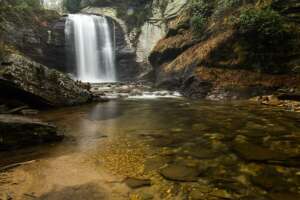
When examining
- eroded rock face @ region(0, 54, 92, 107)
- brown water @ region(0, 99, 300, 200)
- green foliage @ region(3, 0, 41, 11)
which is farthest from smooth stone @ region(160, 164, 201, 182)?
green foliage @ region(3, 0, 41, 11)

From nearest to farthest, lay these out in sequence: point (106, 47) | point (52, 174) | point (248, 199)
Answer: point (248, 199) < point (52, 174) < point (106, 47)

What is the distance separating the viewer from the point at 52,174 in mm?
4102

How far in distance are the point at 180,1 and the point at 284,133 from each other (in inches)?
861

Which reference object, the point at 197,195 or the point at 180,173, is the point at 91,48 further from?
the point at 197,195

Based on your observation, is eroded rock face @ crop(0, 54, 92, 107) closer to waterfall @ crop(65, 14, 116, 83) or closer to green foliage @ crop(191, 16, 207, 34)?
green foliage @ crop(191, 16, 207, 34)

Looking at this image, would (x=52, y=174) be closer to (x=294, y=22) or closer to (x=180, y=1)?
(x=294, y=22)

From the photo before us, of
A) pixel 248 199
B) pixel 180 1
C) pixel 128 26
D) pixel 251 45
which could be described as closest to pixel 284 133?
pixel 248 199

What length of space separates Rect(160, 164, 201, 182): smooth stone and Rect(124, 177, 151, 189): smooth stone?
0.99ft

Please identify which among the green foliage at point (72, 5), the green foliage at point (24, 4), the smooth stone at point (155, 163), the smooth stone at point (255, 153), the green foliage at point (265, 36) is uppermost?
the green foliage at point (72, 5)

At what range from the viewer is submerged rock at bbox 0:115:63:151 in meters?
5.33

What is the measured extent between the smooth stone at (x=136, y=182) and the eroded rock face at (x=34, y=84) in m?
7.01

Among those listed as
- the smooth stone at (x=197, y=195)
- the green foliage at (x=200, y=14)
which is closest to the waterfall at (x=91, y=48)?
the green foliage at (x=200, y=14)

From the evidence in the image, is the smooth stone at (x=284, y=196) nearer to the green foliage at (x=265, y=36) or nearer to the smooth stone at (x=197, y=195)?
the smooth stone at (x=197, y=195)

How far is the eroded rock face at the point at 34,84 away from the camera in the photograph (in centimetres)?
941
